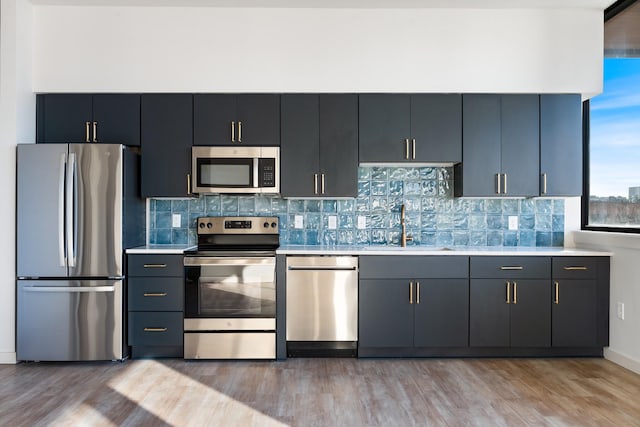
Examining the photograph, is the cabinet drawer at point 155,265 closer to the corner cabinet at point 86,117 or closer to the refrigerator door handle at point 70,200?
the refrigerator door handle at point 70,200

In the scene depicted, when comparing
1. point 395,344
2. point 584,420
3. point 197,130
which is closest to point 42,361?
point 197,130

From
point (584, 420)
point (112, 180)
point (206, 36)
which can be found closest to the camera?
point (584, 420)

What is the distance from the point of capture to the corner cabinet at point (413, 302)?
3.68 m

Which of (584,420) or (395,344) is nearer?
(584,420)

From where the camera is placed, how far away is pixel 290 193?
3924 mm

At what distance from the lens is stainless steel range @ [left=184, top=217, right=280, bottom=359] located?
364 cm

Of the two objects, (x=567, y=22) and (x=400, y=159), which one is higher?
(x=567, y=22)

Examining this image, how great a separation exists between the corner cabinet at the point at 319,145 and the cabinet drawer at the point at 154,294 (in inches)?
44.8

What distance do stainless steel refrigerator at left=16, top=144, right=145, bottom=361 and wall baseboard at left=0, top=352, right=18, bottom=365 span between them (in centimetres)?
7

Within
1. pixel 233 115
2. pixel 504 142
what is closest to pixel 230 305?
pixel 233 115

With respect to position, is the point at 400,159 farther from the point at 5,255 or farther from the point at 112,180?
the point at 5,255

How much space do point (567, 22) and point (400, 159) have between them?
1749mm

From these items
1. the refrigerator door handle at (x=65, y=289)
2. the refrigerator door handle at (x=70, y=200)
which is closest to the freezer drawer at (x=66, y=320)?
the refrigerator door handle at (x=65, y=289)

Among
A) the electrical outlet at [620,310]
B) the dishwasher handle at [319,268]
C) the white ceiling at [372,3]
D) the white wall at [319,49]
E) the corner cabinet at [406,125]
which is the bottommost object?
the electrical outlet at [620,310]
